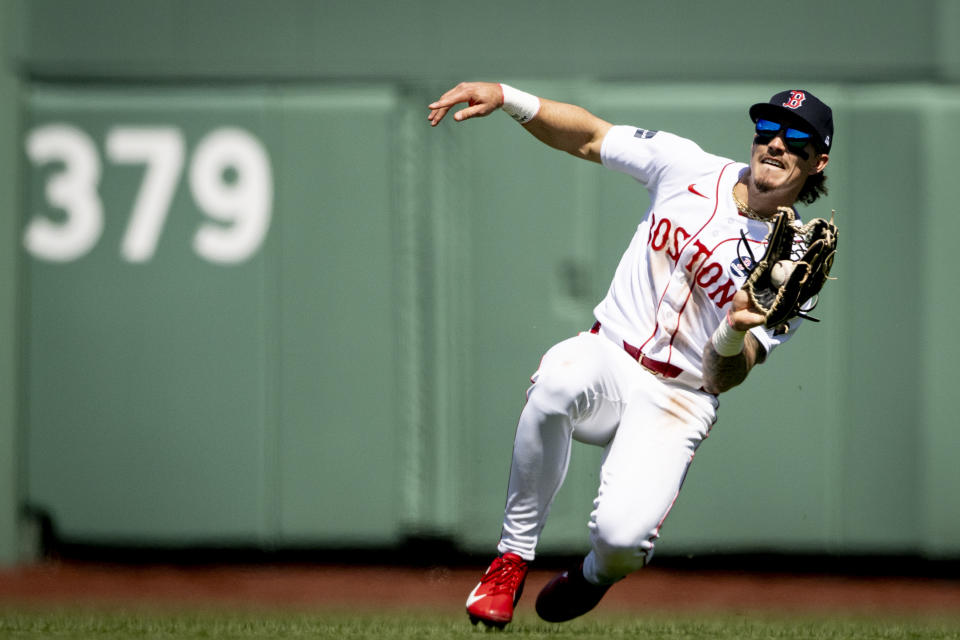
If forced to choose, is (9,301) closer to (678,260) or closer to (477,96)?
(477,96)

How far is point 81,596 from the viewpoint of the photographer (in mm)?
5535

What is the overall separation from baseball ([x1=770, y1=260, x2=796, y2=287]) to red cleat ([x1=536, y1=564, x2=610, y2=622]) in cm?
107

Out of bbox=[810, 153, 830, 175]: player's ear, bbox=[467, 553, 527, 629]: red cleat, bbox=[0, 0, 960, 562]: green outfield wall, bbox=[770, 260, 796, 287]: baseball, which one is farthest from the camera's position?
bbox=[0, 0, 960, 562]: green outfield wall

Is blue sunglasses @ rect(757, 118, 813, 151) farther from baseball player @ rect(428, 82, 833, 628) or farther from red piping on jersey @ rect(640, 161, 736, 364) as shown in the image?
red piping on jersey @ rect(640, 161, 736, 364)

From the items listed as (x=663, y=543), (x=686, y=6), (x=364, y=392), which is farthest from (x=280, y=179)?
(x=663, y=543)

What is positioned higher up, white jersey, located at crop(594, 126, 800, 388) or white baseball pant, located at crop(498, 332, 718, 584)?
white jersey, located at crop(594, 126, 800, 388)

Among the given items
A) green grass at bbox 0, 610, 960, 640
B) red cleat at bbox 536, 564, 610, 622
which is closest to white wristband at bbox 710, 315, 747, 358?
red cleat at bbox 536, 564, 610, 622

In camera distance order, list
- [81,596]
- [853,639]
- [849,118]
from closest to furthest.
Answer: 1. [853,639]
2. [81,596]
3. [849,118]

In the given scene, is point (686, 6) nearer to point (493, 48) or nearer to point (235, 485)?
point (493, 48)

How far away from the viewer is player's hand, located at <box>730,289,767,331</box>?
3625 millimetres

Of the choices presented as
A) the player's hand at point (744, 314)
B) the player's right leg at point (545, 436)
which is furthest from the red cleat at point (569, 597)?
the player's hand at point (744, 314)

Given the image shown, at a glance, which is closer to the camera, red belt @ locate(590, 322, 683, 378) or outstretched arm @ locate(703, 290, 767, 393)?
outstretched arm @ locate(703, 290, 767, 393)

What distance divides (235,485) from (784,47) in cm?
306

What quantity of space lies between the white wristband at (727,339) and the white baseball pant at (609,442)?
30 centimetres
